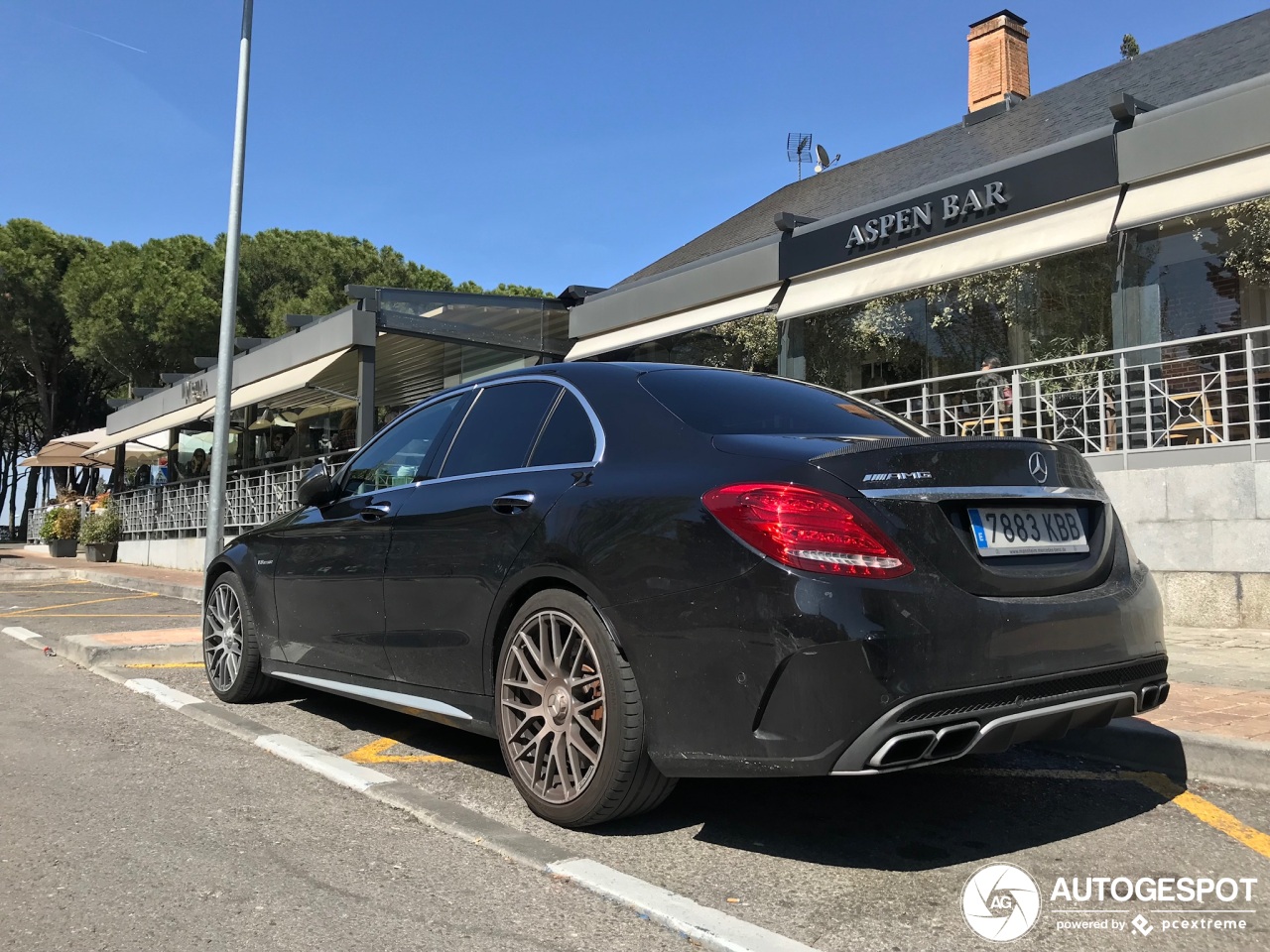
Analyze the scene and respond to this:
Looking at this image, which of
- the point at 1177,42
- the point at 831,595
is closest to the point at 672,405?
the point at 831,595

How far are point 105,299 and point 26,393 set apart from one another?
14518mm

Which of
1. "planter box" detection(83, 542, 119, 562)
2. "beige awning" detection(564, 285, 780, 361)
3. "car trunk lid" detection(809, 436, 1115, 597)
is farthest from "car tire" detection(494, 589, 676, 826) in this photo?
"planter box" detection(83, 542, 119, 562)

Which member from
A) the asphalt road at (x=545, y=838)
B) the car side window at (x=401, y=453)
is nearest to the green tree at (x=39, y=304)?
the car side window at (x=401, y=453)

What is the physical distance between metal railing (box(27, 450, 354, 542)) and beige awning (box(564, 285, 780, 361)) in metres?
4.20

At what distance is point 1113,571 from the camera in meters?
3.28

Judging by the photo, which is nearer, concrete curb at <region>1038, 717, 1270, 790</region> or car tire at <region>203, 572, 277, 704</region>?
concrete curb at <region>1038, 717, 1270, 790</region>

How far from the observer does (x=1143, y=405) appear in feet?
30.6

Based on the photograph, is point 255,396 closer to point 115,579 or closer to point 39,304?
point 115,579

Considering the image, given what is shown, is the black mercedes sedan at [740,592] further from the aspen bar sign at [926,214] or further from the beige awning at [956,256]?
the aspen bar sign at [926,214]

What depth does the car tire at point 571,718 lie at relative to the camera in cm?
312

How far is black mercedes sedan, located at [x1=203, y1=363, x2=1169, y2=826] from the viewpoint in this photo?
108 inches

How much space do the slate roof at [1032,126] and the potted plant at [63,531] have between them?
16.3m

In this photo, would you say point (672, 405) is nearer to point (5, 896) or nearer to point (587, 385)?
point (587, 385)

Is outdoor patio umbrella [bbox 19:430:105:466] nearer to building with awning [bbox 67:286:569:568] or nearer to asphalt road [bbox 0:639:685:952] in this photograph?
building with awning [bbox 67:286:569:568]
